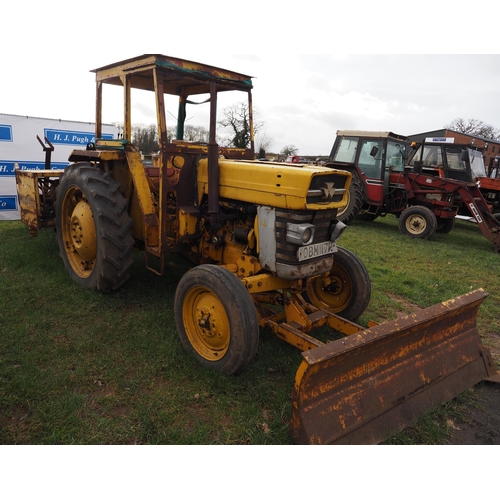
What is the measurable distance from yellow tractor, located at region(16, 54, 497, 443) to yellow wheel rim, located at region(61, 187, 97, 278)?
0.01 meters

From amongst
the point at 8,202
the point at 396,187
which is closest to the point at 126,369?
the point at 8,202

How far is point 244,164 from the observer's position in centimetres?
346

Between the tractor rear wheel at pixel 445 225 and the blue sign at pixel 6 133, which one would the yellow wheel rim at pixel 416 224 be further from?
the blue sign at pixel 6 133

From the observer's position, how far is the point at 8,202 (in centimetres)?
893

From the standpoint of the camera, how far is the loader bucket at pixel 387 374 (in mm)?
2312

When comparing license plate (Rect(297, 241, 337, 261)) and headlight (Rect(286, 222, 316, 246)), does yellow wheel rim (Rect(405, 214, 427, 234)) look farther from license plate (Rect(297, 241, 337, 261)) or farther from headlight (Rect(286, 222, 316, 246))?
headlight (Rect(286, 222, 316, 246))

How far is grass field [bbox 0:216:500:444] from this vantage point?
98.0 inches

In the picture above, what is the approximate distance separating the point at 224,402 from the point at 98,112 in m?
3.57

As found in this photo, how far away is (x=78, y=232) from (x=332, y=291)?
285cm

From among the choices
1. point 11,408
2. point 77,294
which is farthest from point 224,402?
point 77,294

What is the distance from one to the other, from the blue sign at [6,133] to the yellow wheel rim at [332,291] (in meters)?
8.12

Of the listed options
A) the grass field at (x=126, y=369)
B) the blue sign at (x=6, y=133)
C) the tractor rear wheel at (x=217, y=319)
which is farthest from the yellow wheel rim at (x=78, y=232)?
the blue sign at (x=6, y=133)

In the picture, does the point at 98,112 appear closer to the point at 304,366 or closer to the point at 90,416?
the point at 90,416

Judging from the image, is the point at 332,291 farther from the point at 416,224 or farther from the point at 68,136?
the point at 68,136
